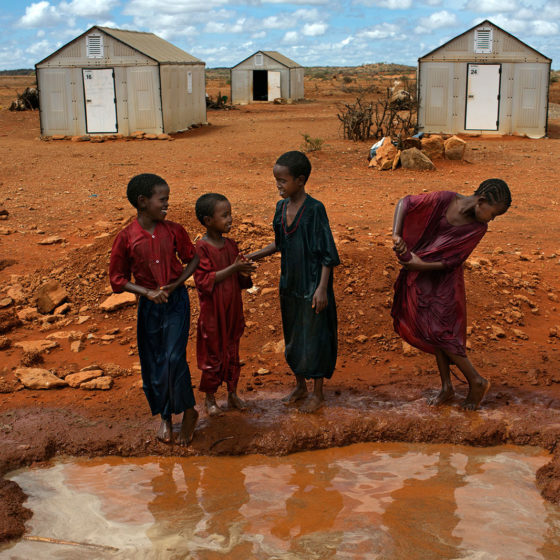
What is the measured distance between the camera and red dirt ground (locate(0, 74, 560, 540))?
13.0 ft

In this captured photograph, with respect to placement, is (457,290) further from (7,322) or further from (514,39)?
(514,39)

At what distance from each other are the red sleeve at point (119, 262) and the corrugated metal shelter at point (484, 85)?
1580 centimetres

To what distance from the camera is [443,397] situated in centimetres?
426

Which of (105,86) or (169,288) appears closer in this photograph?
(169,288)

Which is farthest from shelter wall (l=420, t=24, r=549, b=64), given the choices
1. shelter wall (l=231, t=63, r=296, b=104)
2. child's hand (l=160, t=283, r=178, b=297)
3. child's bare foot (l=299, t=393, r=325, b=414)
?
shelter wall (l=231, t=63, r=296, b=104)

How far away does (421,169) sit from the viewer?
12922mm

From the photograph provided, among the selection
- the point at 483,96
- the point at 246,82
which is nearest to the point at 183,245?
the point at 483,96

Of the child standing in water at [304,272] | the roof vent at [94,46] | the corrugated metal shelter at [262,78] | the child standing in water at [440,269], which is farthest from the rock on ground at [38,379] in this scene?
the corrugated metal shelter at [262,78]

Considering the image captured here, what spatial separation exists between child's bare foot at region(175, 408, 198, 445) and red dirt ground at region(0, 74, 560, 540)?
0.07m

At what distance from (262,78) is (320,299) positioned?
103 feet

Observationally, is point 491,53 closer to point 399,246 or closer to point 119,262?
point 399,246

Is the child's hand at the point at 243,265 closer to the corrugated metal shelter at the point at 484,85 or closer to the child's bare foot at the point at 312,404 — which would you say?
the child's bare foot at the point at 312,404

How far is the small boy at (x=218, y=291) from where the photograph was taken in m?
3.86

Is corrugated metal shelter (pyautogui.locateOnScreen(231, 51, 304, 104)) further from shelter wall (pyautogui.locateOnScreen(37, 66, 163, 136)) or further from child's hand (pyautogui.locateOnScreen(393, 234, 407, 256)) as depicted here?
child's hand (pyautogui.locateOnScreen(393, 234, 407, 256))
